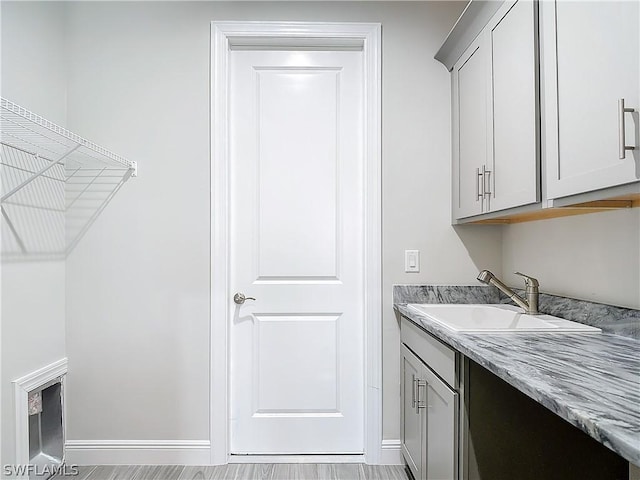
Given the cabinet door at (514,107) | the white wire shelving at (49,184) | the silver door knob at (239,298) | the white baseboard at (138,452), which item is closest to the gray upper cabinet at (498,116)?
the cabinet door at (514,107)

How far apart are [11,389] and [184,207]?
1124 millimetres

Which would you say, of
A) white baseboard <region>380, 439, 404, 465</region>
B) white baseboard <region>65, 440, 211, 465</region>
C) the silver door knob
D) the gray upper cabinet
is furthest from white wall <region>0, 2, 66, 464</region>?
the gray upper cabinet

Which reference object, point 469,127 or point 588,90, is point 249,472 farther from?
point 588,90

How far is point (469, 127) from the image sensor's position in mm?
2133

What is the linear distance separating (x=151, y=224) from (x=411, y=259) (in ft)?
4.60

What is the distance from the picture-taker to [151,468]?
2.32 metres

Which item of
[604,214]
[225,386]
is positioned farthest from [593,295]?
[225,386]

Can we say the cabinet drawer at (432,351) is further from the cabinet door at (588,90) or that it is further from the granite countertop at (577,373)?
the cabinet door at (588,90)

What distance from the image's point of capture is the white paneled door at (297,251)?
2.43 m

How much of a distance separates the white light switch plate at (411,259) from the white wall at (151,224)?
0.11 meters

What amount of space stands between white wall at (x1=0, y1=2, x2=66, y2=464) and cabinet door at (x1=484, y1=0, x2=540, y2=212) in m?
2.09

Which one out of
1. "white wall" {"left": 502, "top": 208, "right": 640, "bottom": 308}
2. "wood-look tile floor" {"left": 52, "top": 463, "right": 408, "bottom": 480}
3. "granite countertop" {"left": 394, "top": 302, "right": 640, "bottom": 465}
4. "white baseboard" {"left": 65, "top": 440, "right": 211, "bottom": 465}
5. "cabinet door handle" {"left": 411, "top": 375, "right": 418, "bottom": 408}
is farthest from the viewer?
"white baseboard" {"left": 65, "top": 440, "right": 211, "bottom": 465}

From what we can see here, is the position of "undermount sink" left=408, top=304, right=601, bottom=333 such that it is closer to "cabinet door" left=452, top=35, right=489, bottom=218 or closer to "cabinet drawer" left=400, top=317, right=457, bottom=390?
"cabinet drawer" left=400, top=317, right=457, bottom=390

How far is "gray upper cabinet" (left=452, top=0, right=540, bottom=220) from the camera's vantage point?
155 centimetres
